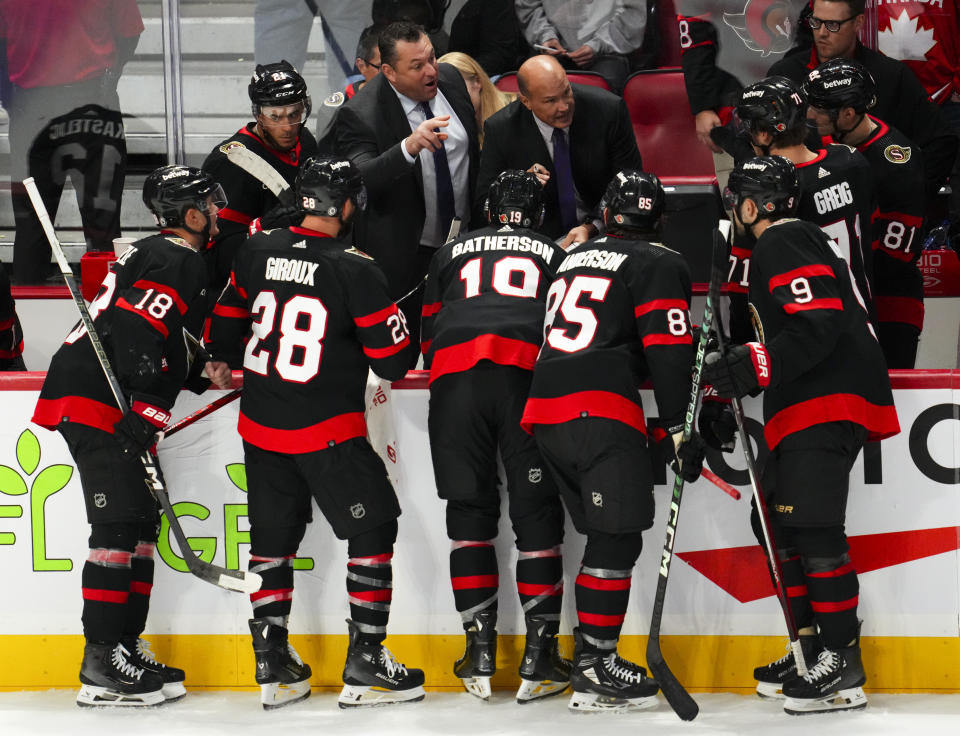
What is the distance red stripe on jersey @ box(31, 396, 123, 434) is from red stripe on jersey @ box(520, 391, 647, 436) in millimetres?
1124


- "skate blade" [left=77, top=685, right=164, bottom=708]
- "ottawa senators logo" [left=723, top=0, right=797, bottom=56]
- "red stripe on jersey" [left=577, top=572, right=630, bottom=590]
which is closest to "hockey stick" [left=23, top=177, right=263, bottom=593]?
"skate blade" [left=77, top=685, right=164, bottom=708]

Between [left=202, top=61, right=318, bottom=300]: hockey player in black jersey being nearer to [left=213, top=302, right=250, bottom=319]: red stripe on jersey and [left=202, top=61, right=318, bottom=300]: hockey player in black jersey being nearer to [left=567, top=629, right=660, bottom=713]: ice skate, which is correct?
[left=213, top=302, right=250, bottom=319]: red stripe on jersey

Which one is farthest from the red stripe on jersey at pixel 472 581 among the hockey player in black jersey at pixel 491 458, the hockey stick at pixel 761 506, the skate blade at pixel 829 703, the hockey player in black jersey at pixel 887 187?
the hockey player in black jersey at pixel 887 187

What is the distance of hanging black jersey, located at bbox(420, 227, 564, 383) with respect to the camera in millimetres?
3518

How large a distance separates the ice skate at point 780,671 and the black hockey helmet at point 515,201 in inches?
52.5

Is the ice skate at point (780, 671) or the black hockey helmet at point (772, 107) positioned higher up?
the black hockey helmet at point (772, 107)

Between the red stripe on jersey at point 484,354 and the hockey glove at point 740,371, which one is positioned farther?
the red stripe on jersey at point 484,354

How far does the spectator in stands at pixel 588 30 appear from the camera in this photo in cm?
573

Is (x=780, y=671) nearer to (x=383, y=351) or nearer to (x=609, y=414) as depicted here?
(x=609, y=414)

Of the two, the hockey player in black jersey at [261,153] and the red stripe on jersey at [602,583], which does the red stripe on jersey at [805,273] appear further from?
the hockey player in black jersey at [261,153]

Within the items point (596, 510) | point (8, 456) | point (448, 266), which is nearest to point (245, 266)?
point (448, 266)

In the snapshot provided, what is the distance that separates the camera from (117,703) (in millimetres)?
3561

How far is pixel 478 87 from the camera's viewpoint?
15.9 ft

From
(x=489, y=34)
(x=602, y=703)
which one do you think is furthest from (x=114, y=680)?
(x=489, y=34)
